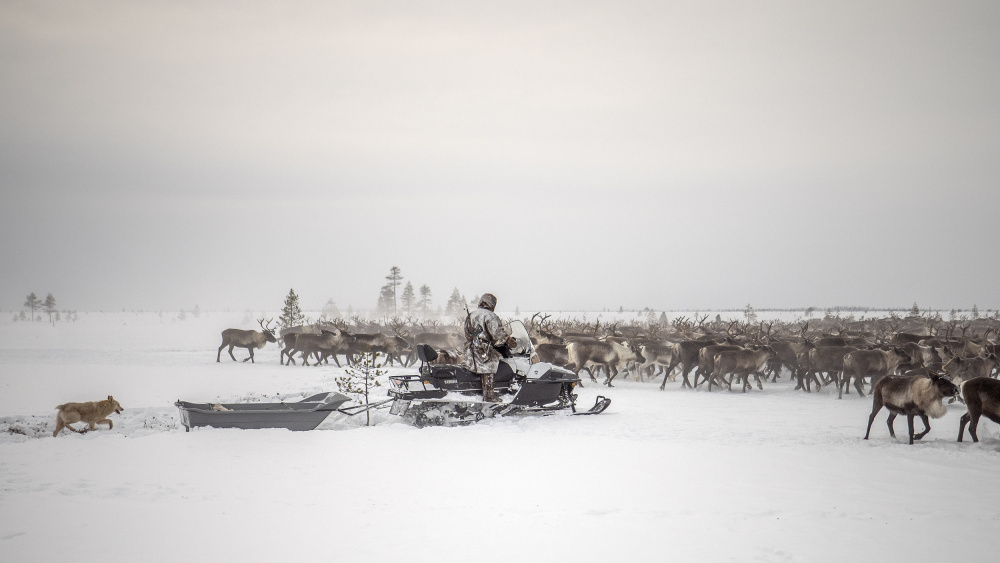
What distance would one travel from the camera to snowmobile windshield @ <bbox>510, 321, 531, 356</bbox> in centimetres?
1130

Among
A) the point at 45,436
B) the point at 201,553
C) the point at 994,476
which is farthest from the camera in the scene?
the point at 45,436

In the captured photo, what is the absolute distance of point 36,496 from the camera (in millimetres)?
6699

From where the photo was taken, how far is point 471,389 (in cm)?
1112

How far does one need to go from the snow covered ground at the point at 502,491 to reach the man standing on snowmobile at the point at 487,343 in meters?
0.79

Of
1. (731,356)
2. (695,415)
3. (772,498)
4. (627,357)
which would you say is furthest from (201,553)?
(627,357)

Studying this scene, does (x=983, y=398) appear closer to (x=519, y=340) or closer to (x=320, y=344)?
(x=519, y=340)

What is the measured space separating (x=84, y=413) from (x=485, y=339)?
6639mm

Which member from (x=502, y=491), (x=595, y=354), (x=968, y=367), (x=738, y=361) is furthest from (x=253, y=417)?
(x=968, y=367)

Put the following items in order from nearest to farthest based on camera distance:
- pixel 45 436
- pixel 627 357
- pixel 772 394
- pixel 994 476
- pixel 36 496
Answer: pixel 36 496, pixel 994 476, pixel 45 436, pixel 772 394, pixel 627 357

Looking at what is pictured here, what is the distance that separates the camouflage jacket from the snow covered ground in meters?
1.04

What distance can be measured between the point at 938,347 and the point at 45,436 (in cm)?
2422

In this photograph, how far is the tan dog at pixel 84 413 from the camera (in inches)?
393

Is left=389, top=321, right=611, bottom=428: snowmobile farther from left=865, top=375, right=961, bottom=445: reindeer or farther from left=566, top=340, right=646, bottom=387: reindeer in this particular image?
left=566, top=340, right=646, bottom=387: reindeer

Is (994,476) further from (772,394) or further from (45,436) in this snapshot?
(45,436)
